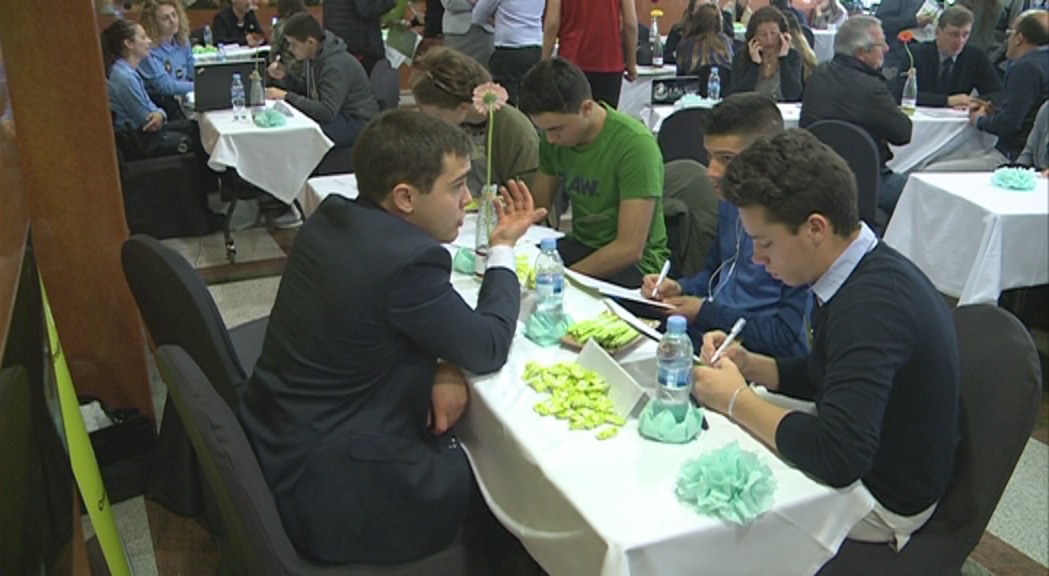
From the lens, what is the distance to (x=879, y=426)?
117 cm

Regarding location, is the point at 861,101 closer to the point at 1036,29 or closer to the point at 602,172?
the point at 602,172

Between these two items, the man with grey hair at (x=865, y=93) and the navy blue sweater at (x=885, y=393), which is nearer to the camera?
the navy blue sweater at (x=885, y=393)

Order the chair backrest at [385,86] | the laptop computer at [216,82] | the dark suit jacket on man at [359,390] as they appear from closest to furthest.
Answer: the dark suit jacket on man at [359,390]
the laptop computer at [216,82]
the chair backrest at [385,86]

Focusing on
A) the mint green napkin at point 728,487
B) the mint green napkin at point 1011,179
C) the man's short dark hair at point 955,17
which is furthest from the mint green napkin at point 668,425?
the man's short dark hair at point 955,17

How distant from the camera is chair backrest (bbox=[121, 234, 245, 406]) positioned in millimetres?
1638

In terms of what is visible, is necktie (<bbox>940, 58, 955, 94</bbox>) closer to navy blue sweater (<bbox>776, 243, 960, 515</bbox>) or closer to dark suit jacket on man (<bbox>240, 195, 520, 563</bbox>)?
navy blue sweater (<bbox>776, 243, 960, 515</bbox>)

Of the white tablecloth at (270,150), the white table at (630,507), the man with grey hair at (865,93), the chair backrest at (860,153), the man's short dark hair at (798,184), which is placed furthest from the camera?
the white tablecloth at (270,150)

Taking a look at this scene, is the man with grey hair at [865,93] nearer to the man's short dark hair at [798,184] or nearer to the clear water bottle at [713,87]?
the clear water bottle at [713,87]

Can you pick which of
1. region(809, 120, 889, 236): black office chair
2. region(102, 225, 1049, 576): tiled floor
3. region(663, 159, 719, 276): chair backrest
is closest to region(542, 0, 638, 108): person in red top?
region(809, 120, 889, 236): black office chair

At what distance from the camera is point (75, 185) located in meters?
2.22

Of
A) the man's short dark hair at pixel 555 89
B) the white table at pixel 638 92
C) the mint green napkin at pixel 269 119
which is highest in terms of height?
the man's short dark hair at pixel 555 89

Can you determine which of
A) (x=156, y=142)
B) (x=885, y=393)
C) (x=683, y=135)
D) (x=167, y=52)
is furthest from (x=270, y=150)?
(x=885, y=393)

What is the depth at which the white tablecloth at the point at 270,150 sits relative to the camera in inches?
147

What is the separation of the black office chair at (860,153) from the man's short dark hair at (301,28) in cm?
235
